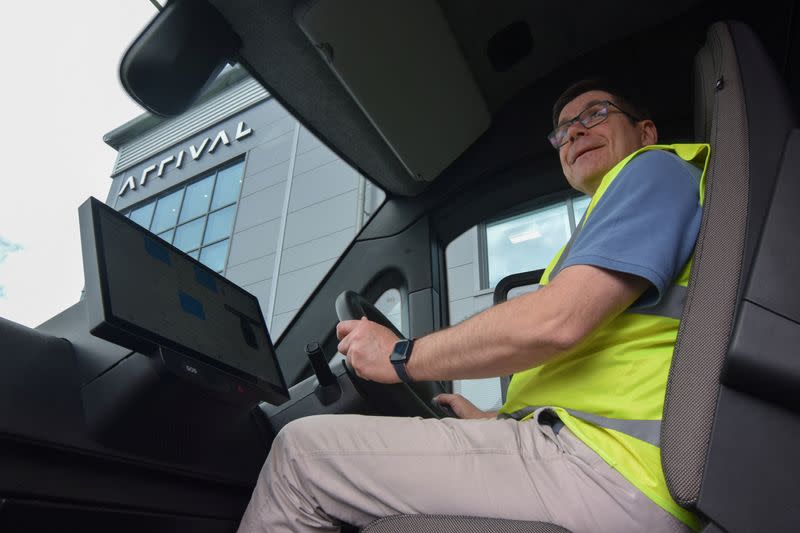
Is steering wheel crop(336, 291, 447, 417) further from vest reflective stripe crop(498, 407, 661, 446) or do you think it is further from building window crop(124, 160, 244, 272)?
building window crop(124, 160, 244, 272)

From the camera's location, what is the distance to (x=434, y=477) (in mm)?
784

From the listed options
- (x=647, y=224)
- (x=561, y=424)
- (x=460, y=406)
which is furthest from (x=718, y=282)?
(x=460, y=406)

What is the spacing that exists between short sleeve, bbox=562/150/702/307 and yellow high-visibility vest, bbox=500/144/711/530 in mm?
33

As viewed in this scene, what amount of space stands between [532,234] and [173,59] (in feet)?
6.11

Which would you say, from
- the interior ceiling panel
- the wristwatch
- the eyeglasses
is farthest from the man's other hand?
the interior ceiling panel

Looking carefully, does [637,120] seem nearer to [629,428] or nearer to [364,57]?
[364,57]

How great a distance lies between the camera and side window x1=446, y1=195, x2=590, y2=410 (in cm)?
233

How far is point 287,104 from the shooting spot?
5.86ft

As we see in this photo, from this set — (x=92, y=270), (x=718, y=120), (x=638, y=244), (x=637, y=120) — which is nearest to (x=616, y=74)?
(x=637, y=120)

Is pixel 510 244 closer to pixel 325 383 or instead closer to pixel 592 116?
pixel 592 116

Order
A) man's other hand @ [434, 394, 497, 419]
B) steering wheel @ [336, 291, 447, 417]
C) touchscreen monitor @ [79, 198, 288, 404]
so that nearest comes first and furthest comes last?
touchscreen monitor @ [79, 198, 288, 404]
steering wheel @ [336, 291, 447, 417]
man's other hand @ [434, 394, 497, 419]

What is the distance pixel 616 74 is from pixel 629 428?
1527 mm

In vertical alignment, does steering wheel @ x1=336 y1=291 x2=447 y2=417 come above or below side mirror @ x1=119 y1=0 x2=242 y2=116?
below

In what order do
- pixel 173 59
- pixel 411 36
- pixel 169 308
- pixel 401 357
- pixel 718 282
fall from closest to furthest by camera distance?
pixel 718 282
pixel 401 357
pixel 169 308
pixel 173 59
pixel 411 36
